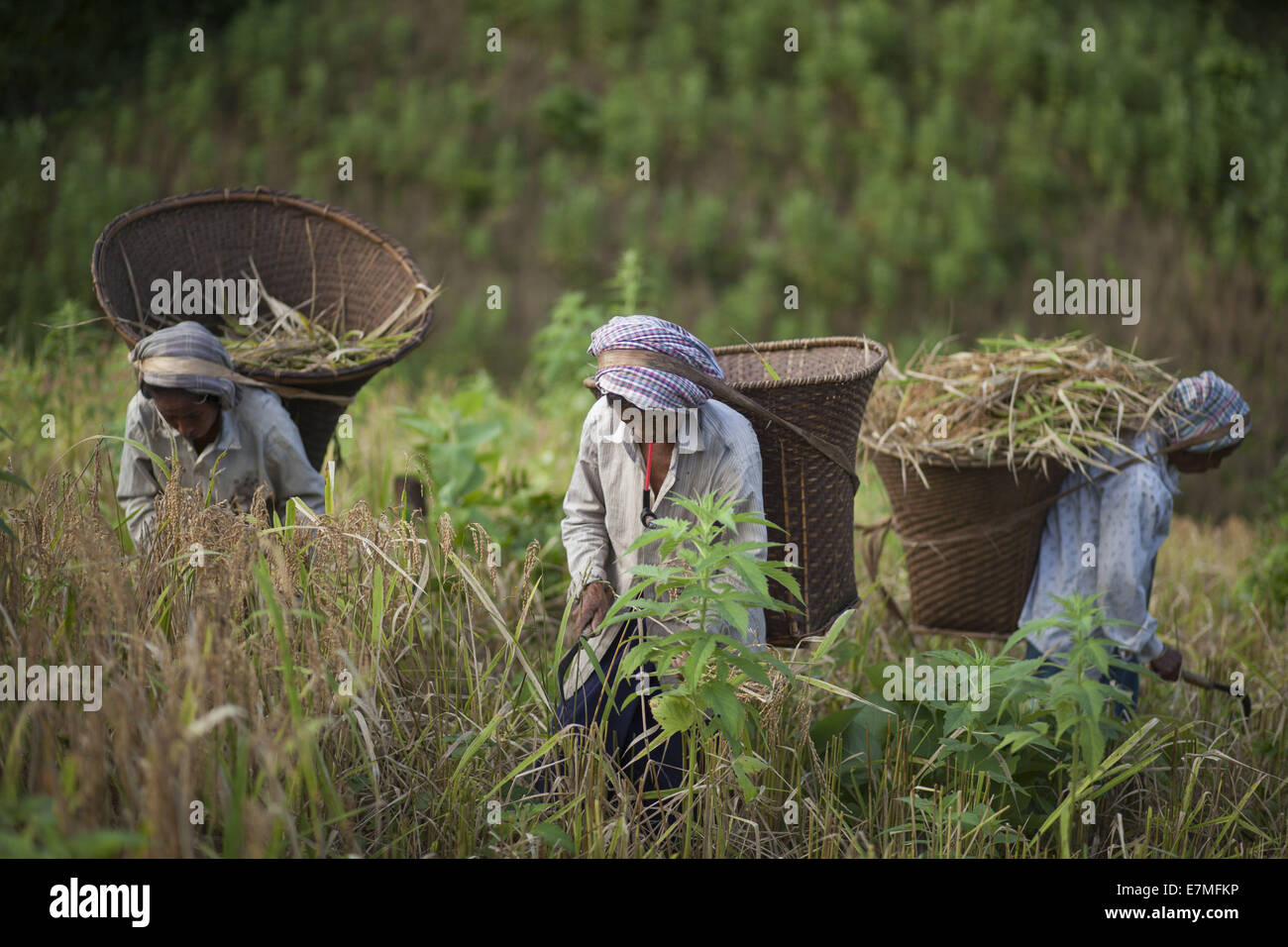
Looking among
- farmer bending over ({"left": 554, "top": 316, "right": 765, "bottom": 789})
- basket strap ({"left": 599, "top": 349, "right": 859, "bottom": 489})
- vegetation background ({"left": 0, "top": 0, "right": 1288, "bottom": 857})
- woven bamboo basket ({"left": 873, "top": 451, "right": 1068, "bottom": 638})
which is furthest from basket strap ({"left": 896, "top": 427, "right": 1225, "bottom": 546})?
vegetation background ({"left": 0, "top": 0, "right": 1288, "bottom": 857})

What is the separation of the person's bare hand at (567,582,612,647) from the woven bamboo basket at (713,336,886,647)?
1.43 ft

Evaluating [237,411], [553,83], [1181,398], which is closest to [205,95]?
[553,83]

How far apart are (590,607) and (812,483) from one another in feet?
2.19

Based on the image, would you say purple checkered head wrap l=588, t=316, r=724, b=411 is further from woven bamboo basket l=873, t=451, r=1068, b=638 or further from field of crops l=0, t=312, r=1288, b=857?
woven bamboo basket l=873, t=451, r=1068, b=638

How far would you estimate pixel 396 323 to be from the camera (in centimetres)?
339

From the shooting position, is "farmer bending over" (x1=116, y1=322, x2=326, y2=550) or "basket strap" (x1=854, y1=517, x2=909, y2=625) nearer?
"farmer bending over" (x1=116, y1=322, x2=326, y2=550)

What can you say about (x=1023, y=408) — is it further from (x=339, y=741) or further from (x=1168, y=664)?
(x=339, y=741)

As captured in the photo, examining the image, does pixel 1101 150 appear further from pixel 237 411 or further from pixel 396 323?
pixel 237 411

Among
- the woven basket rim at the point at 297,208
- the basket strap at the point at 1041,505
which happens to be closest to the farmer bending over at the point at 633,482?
the woven basket rim at the point at 297,208

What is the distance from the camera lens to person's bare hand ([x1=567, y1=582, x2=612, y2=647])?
2.48 meters

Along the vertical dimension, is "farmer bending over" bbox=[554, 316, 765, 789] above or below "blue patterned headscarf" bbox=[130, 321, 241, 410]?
below

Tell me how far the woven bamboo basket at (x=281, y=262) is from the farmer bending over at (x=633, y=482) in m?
0.77

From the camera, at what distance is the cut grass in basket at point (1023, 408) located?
10.1 feet

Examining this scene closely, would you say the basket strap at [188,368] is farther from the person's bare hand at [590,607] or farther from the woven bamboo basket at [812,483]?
the woven bamboo basket at [812,483]
